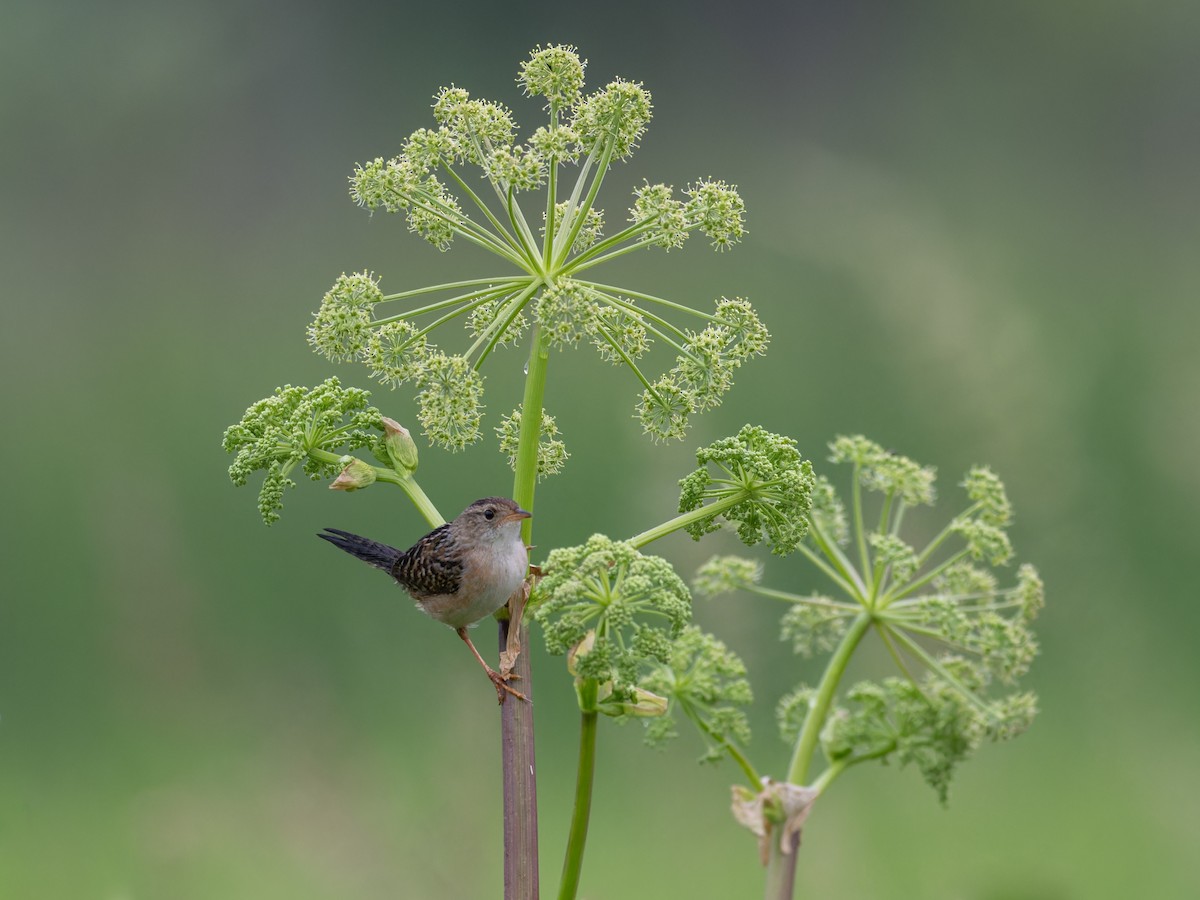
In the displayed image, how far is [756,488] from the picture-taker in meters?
1.11

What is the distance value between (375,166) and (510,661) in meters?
0.45

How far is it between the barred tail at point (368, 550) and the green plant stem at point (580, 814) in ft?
1.08

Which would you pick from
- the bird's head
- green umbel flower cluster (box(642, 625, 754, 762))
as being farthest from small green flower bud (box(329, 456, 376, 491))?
green umbel flower cluster (box(642, 625, 754, 762))

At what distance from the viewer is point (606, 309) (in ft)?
3.49

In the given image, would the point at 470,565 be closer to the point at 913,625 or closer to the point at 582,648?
the point at 582,648

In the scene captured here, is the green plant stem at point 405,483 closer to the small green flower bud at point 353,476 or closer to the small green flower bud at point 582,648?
the small green flower bud at point 353,476

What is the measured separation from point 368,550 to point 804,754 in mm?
511

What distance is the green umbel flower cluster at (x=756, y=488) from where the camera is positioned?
3.56 feet

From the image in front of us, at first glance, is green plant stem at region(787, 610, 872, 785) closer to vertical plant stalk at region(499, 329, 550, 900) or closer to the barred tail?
vertical plant stalk at region(499, 329, 550, 900)

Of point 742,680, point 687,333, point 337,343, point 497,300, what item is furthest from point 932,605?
point 337,343

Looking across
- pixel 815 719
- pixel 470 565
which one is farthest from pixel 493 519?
pixel 815 719

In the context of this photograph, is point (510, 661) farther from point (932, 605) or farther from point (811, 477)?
point (932, 605)

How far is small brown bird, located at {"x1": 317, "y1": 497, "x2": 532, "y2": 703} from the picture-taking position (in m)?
1.14

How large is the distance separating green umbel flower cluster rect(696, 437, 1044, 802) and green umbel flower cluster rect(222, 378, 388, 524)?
0.48 meters
